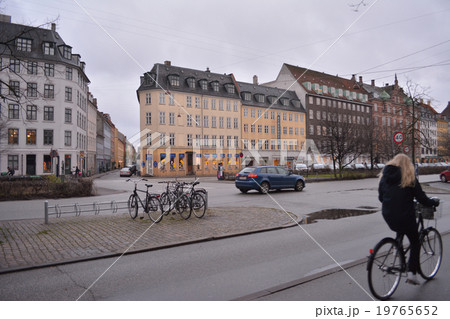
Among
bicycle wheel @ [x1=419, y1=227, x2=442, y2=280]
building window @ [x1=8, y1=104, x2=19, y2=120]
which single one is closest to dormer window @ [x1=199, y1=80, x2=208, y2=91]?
building window @ [x1=8, y1=104, x2=19, y2=120]

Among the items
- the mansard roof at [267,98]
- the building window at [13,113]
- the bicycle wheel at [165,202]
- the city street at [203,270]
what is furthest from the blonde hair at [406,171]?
the mansard roof at [267,98]

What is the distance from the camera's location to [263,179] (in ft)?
63.4

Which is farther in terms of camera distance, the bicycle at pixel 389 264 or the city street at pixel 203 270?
the city street at pixel 203 270

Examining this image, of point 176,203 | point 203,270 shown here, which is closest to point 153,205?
point 176,203

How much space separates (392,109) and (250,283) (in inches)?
3728

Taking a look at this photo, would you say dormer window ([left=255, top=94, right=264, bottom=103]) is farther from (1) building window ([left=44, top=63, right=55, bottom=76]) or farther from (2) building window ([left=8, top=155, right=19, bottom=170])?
(2) building window ([left=8, top=155, right=19, bottom=170])

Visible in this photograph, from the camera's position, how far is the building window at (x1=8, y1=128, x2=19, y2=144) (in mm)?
43406

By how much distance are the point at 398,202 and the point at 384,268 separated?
0.79 meters

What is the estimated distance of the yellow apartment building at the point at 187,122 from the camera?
161 ft

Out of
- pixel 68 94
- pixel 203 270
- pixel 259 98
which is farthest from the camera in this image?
pixel 259 98

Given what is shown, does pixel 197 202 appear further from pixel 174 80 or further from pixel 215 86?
pixel 215 86

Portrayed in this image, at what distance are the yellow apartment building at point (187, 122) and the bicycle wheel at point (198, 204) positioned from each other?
36.9m

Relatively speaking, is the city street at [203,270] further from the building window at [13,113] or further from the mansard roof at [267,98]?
the mansard roof at [267,98]

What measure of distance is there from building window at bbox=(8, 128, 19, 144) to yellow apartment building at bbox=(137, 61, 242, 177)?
51.0 ft
